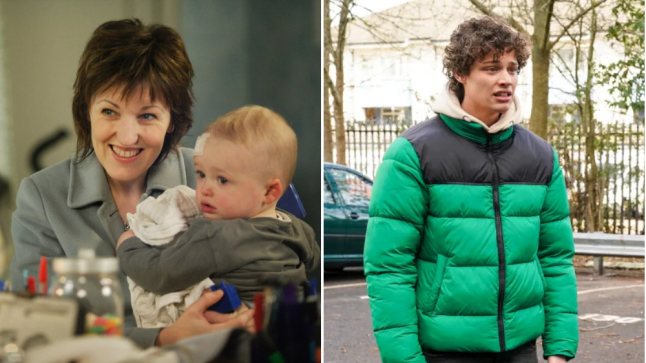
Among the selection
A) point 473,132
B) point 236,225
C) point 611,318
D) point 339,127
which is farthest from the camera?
point 339,127

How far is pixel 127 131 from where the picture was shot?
9.08 feet

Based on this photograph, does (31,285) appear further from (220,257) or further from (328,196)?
(328,196)

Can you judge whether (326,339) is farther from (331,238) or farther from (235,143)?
(235,143)

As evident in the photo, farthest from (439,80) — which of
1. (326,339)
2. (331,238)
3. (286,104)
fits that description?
(286,104)

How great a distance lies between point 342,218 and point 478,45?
6584 mm

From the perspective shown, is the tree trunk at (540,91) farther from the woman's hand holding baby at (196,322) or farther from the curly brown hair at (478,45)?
the woman's hand holding baby at (196,322)

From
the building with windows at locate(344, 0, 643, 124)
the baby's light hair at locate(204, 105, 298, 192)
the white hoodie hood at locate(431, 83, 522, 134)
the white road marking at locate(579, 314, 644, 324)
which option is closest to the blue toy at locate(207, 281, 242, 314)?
the baby's light hair at locate(204, 105, 298, 192)

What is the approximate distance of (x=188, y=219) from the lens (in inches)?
112

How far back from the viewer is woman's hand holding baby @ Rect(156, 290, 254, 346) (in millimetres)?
2775

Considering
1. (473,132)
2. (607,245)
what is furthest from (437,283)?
(607,245)

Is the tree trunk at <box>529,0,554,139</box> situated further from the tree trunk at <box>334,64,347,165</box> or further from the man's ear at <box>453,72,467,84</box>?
the man's ear at <box>453,72,467,84</box>

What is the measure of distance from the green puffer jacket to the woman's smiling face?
895mm

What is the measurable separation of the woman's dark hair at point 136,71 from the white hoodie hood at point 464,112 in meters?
0.96

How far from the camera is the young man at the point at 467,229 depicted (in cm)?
237
